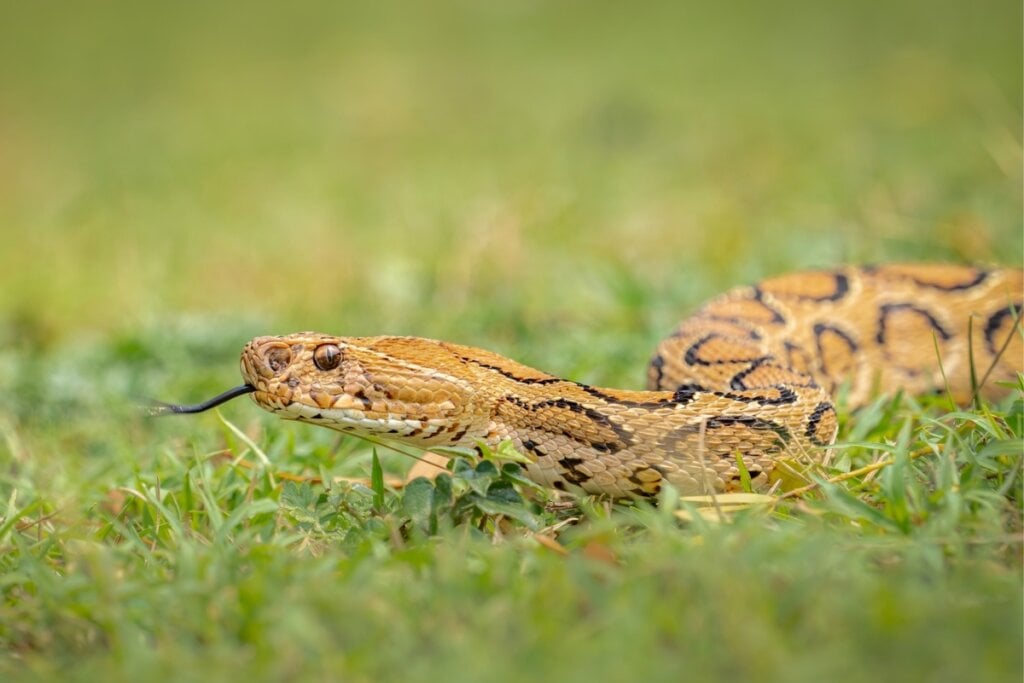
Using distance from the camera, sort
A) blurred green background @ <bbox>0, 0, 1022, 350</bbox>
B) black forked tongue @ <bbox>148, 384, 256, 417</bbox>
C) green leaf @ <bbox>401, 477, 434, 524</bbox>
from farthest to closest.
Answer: blurred green background @ <bbox>0, 0, 1022, 350</bbox>
black forked tongue @ <bbox>148, 384, 256, 417</bbox>
green leaf @ <bbox>401, 477, 434, 524</bbox>

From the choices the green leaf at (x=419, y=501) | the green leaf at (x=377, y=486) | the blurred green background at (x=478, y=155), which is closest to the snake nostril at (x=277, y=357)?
the green leaf at (x=377, y=486)

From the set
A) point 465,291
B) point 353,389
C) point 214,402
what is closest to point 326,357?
point 353,389

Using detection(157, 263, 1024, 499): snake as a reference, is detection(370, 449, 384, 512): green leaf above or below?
below

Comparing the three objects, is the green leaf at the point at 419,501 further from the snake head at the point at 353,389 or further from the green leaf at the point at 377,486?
the snake head at the point at 353,389

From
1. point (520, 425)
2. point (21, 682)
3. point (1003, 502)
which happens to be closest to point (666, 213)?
point (520, 425)

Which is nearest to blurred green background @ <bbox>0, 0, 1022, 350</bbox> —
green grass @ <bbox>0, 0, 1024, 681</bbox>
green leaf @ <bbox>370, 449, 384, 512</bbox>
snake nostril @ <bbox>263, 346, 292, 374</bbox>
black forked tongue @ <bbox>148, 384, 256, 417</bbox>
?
green grass @ <bbox>0, 0, 1024, 681</bbox>

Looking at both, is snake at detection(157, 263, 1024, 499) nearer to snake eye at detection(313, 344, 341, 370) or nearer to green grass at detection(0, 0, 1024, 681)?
snake eye at detection(313, 344, 341, 370)

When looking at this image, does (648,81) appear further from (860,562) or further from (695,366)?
(860,562)

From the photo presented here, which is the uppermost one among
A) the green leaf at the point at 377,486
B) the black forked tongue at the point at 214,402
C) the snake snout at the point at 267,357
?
the snake snout at the point at 267,357
